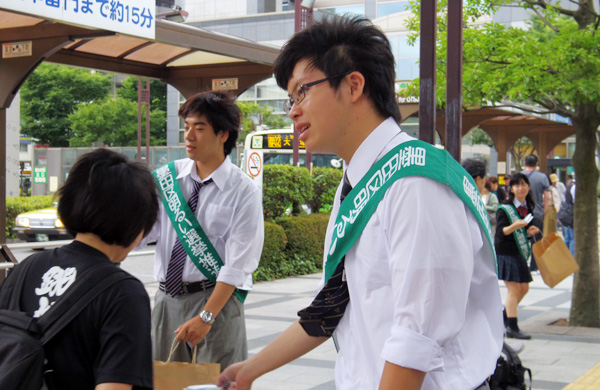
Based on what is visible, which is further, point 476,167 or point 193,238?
point 476,167

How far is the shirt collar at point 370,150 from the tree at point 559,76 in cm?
585

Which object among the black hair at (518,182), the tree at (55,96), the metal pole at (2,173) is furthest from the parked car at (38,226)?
the tree at (55,96)

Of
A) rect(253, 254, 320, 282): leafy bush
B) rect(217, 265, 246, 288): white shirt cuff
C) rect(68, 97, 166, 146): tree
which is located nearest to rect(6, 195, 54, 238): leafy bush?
rect(253, 254, 320, 282): leafy bush

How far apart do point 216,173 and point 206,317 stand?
66 cm

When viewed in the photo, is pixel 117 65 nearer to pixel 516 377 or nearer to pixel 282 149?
pixel 516 377

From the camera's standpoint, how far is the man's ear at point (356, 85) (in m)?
1.90

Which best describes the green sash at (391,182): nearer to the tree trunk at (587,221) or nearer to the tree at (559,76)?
the tree at (559,76)

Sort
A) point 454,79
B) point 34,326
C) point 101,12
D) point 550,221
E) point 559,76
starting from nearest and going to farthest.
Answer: point 34,326
point 454,79
point 101,12
point 559,76
point 550,221

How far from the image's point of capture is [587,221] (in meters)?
8.42

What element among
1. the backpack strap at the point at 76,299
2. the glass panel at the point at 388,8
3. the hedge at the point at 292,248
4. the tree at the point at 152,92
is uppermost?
the glass panel at the point at 388,8

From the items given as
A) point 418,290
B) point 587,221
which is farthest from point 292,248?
point 418,290

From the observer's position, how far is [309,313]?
2021 millimetres

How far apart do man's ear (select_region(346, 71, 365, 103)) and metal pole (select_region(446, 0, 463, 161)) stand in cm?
344

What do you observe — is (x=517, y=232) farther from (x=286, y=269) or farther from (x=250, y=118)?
(x=250, y=118)
